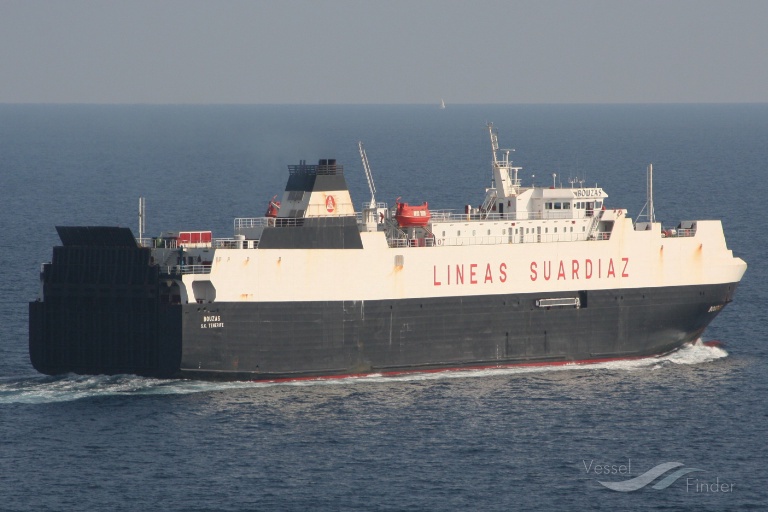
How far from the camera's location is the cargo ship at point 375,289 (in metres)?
55.8

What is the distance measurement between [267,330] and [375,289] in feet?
15.7

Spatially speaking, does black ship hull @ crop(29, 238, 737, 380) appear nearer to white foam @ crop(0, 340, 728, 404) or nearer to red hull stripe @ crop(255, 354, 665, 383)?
red hull stripe @ crop(255, 354, 665, 383)

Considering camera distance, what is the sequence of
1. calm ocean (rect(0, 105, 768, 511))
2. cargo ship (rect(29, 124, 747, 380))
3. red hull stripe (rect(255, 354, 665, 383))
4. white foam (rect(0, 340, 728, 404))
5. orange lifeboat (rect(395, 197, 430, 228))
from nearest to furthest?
1. calm ocean (rect(0, 105, 768, 511))
2. white foam (rect(0, 340, 728, 404))
3. cargo ship (rect(29, 124, 747, 380))
4. red hull stripe (rect(255, 354, 665, 383))
5. orange lifeboat (rect(395, 197, 430, 228))

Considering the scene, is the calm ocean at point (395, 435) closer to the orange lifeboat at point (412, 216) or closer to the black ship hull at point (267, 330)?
the black ship hull at point (267, 330)

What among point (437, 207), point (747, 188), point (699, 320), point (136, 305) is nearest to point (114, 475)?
point (136, 305)

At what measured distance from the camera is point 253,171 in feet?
493

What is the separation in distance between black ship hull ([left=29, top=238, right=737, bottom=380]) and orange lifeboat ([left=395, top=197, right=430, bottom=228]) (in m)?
3.35

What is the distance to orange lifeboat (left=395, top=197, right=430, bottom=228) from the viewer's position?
59781mm

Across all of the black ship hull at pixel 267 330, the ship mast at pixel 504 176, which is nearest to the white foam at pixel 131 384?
the black ship hull at pixel 267 330

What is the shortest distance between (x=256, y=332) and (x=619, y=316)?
15.9 m

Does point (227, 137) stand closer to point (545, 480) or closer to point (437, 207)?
point (437, 207)

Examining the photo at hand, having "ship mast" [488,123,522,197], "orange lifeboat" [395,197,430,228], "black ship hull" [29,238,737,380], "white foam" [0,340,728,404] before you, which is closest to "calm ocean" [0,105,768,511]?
"white foam" [0,340,728,404]

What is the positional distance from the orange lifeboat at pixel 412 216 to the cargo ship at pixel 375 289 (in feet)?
0.27

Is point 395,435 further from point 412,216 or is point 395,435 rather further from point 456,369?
point 412,216
